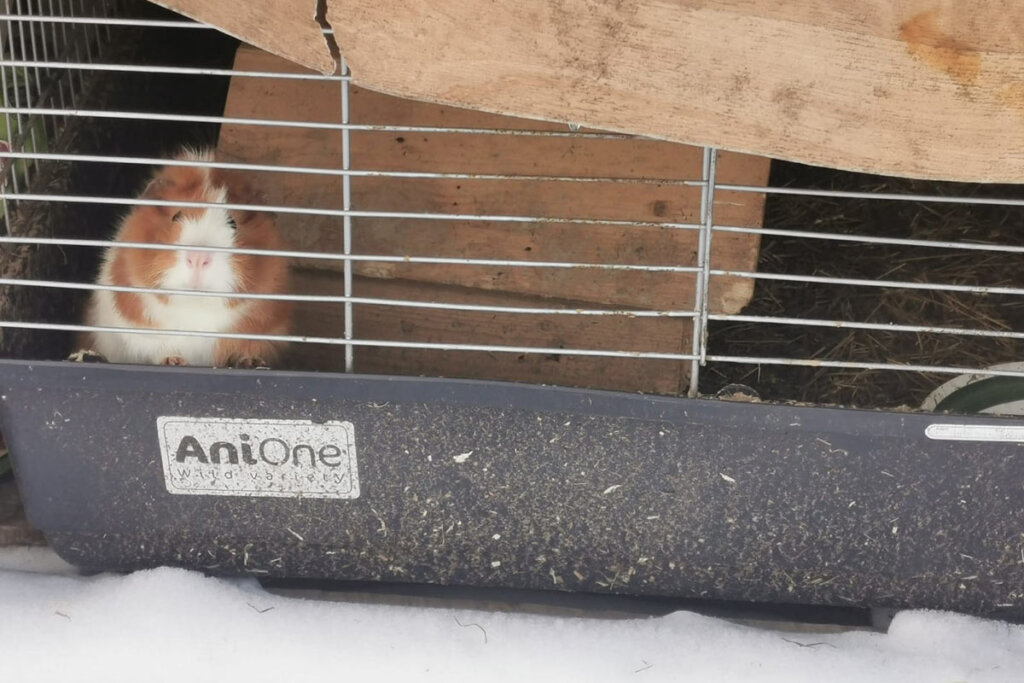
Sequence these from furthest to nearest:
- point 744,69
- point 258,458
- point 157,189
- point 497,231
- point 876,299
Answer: point 876,299 < point 497,231 < point 157,189 < point 258,458 < point 744,69

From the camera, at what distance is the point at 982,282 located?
2.26 metres

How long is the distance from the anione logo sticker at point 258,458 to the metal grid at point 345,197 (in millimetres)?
142

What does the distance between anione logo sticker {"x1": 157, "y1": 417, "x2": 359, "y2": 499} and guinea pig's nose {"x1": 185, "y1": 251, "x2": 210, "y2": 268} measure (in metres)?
0.28

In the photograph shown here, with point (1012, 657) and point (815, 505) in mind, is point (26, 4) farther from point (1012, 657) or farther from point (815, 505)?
point (1012, 657)

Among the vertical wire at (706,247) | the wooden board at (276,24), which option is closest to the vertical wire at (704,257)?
the vertical wire at (706,247)

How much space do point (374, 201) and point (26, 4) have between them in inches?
29.6

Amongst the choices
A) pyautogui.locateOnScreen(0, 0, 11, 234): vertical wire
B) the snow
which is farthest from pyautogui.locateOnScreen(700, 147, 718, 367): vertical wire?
pyautogui.locateOnScreen(0, 0, 11, 234): vertical wire

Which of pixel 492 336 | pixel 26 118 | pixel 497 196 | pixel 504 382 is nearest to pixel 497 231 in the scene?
pixel 497 196

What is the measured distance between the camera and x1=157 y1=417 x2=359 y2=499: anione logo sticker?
169cm

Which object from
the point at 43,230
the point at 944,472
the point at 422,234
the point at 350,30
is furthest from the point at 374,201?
the point at 944,472

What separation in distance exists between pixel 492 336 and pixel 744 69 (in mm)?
961

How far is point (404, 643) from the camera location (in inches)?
68.7

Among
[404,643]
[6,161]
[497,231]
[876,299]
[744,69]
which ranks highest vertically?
[744,69]

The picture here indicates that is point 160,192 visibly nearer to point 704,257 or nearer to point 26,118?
point 26,118
